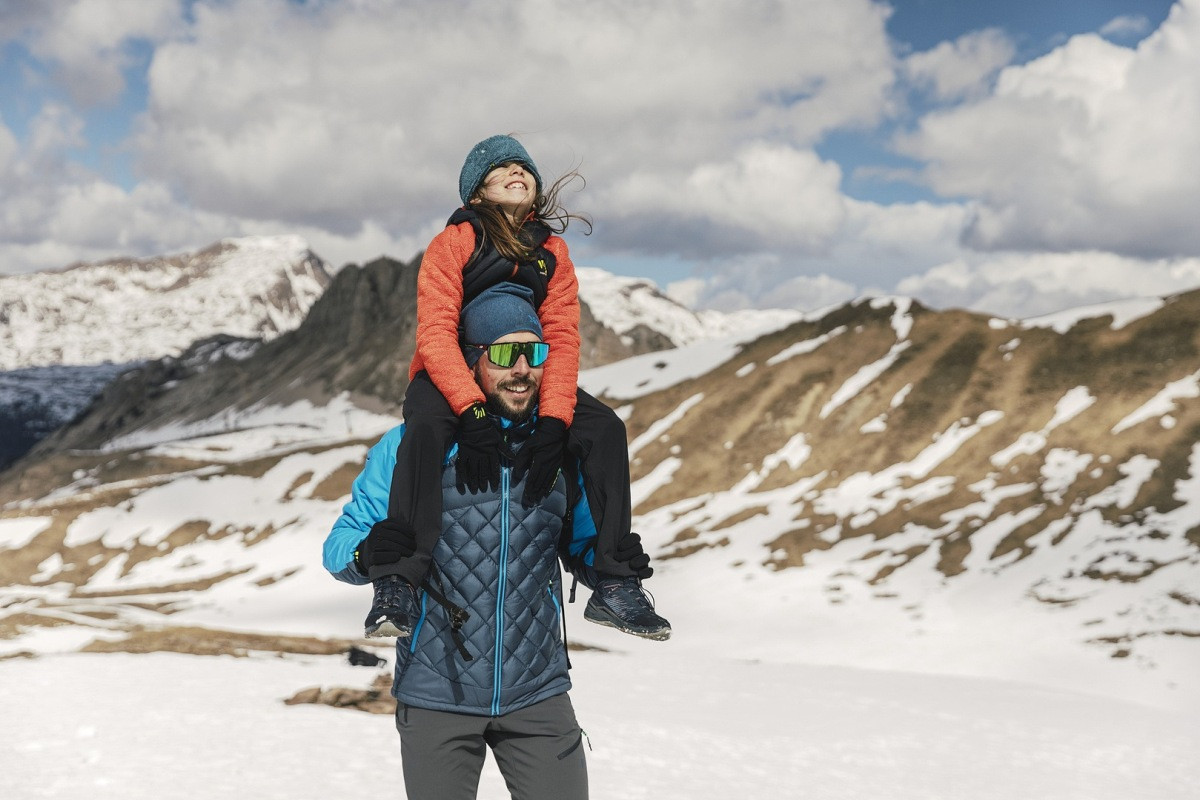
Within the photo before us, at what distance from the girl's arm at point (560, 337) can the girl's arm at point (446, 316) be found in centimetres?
10

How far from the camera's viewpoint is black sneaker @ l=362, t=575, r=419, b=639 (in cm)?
452

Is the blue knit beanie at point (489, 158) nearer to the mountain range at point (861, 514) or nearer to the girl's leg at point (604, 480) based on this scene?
the girl's leg at point (604, 480)

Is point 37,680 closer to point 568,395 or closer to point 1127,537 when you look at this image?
point 568,395

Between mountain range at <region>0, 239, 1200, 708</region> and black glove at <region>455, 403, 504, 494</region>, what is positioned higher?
mountain range at <region>0, 239, 1200, 708</region>

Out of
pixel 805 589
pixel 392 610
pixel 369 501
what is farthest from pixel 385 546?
pixel 805 589

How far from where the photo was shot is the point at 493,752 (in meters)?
5.00

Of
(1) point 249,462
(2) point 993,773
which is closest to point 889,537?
(2) point 993,773

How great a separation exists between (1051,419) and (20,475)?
487ft

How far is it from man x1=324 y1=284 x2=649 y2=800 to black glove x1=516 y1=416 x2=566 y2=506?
90 mm

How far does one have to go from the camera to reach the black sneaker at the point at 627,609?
4.90 m

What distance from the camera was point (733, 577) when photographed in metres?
50.0

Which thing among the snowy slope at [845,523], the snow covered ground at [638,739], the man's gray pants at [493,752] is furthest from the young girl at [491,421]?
the snowy slope at [845,523]

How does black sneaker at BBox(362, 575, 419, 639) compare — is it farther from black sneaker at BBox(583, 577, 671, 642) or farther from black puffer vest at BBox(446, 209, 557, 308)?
black puffer vest at BBox(446, 209, 557, 308)

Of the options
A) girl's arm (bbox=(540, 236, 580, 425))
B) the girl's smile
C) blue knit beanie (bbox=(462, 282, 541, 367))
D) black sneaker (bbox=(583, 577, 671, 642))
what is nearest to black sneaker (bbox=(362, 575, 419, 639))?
black sneaker (bbox=(583, 577, 671, 642))
